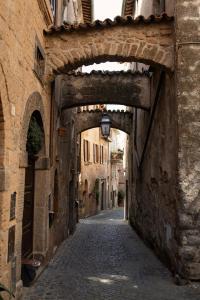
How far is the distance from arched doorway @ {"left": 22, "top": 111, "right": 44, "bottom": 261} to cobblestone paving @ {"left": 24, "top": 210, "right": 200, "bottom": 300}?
69cm

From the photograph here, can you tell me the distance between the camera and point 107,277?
6.29 metres

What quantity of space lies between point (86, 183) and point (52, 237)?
14073mm

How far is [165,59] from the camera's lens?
21.7 feet

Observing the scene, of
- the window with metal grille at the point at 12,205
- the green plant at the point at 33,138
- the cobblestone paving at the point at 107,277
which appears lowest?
the cobblestone paving at the point at 107,277

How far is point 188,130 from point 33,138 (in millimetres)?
2737

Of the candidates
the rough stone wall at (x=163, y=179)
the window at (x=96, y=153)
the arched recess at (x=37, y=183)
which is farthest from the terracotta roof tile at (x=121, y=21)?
the window at (x=96, y=153)

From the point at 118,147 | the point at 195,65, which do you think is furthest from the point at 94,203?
the point at 195,65

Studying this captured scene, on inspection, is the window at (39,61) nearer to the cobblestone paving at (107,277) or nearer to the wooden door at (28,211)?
the wooden door at (28,211)

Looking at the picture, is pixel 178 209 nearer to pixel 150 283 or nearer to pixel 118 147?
pixel 150 283

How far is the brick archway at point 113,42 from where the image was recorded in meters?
6.68

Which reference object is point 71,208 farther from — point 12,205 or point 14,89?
point 14,89

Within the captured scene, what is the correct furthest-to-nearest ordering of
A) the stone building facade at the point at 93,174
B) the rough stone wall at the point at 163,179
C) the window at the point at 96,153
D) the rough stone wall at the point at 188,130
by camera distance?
the window at the point at 96,153 < the stone building facade at the point at 93,174 < the rough stone wall at the point at 163,179 < the rough stone wall at the point at 188,130

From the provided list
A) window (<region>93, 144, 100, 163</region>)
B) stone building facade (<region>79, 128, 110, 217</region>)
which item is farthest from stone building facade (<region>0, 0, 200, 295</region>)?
window (<region>93, 144, 100, 163</region>)

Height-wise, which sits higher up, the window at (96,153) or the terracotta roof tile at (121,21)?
the terracotta roof tile at (121,21)
